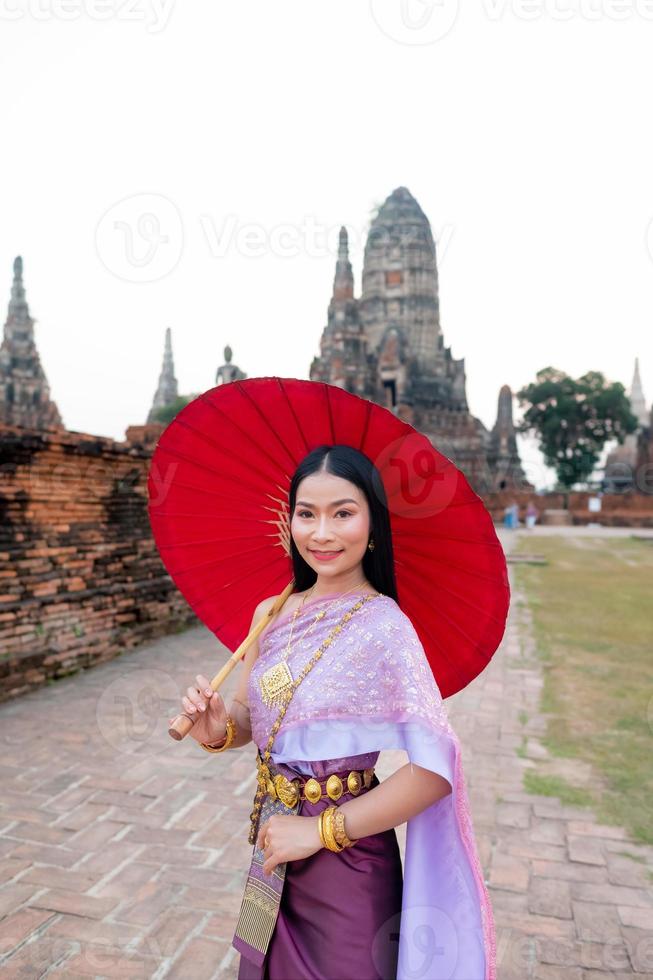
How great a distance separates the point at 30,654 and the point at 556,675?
4759mm

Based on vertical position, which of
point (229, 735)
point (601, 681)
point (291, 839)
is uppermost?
point (229, 735)

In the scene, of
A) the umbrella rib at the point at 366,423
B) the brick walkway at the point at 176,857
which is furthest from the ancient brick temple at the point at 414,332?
the umbrella rib at the point at 366,423

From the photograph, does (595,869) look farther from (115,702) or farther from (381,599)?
(115,702)

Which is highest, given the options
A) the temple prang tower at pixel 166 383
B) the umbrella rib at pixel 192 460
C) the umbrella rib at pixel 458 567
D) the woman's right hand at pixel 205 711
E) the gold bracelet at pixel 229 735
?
the temple prang tower at pixel 166 383

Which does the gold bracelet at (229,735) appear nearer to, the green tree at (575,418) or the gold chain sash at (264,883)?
the gold chain sash at (264,883)

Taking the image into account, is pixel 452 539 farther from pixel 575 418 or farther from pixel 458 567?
pixel 575 418

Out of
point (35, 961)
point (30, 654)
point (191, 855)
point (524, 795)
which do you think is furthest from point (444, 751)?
point (30, 654)

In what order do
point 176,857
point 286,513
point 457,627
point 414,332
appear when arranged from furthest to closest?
1. point 414,332
2. point 176,857
3. point 286,513
4. point 457,627

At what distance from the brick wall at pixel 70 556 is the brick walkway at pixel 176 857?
0.71m

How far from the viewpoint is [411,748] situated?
1416mm

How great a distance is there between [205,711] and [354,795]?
41 centimetres

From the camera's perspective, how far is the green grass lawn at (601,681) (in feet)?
13.4

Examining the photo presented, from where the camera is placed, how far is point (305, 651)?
1.60 metres

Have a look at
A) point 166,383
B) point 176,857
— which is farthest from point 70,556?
point 166,383
